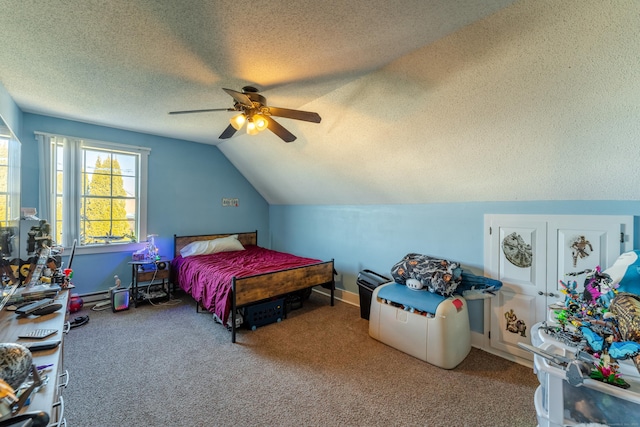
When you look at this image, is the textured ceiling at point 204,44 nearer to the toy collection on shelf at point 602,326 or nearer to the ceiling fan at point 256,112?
the ceiling fan at point 256,112

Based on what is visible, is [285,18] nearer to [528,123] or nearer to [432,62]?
[432,62]

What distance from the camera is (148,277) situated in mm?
3764

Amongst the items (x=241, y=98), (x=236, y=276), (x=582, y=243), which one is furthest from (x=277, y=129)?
(x=582, y=243)

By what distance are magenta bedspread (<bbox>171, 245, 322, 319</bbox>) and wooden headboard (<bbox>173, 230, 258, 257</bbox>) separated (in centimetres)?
20

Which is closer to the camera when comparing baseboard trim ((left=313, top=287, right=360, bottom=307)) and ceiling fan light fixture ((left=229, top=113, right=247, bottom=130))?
ceiling fan light fixture ((left=229, top=113, right=247, bottom=130))

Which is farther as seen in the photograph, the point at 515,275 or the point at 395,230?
the point at 395,230

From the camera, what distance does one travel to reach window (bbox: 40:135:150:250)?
342cm

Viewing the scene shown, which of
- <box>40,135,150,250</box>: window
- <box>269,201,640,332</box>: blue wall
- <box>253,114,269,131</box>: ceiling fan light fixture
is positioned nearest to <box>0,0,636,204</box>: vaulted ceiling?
<box>269,201,640,332</box>: blue wall

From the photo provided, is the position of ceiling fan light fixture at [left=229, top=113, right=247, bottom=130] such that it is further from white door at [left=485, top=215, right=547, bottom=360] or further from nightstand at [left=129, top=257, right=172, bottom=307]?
nightstand at [left=129, top=257, right=172, bottom=307]

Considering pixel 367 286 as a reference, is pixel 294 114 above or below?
above

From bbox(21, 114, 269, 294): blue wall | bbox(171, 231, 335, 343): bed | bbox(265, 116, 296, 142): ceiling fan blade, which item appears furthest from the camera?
bbox(21, 114, 269, 294): blue wall

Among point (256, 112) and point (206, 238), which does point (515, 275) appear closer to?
point (256, 112)

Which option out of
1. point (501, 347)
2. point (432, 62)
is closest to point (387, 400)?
point (501, 347)

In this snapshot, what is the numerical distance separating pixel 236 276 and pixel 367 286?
1.55 meters
